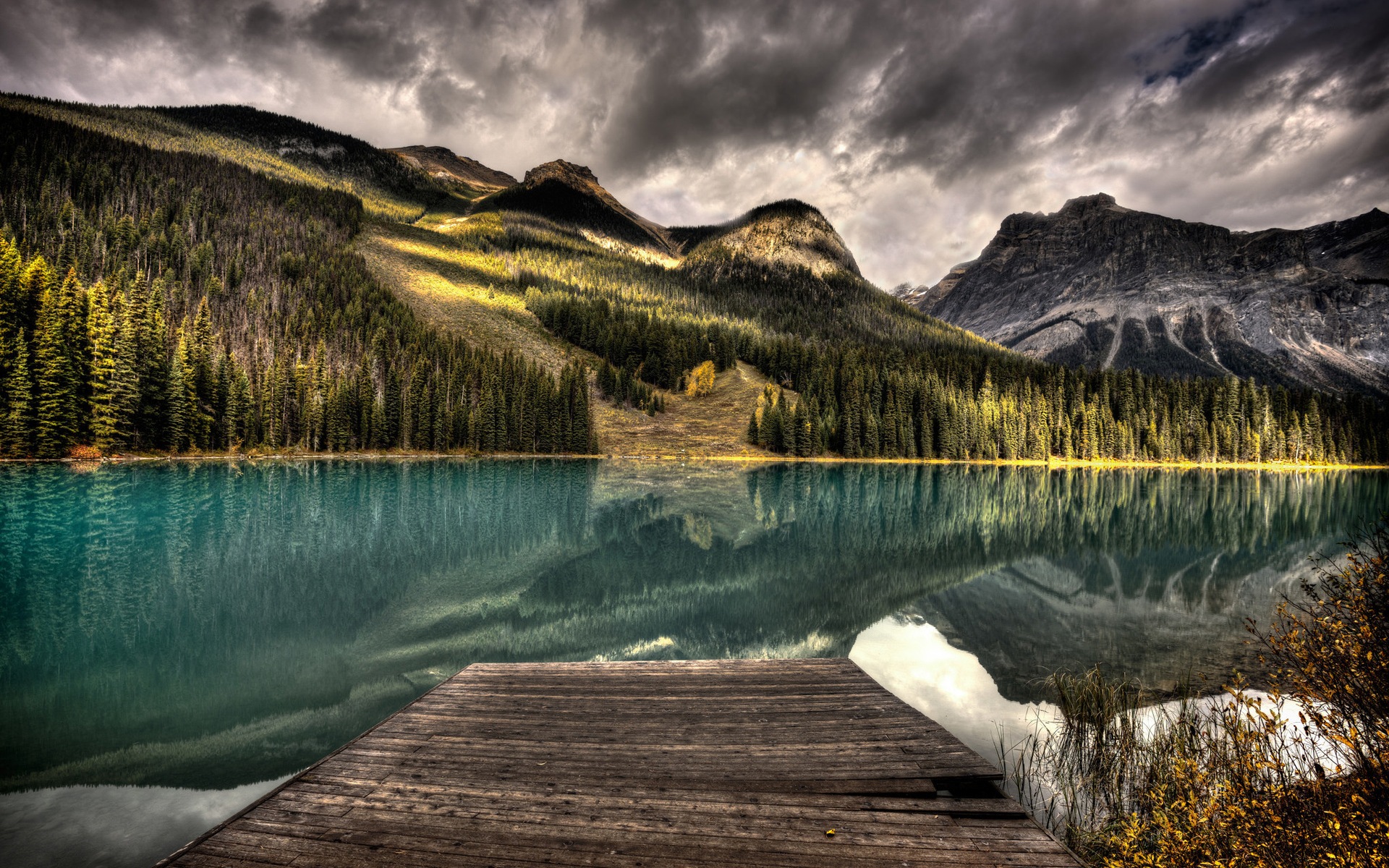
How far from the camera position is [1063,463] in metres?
112

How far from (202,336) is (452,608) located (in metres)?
92.9

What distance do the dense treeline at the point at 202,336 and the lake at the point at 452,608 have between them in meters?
29.8

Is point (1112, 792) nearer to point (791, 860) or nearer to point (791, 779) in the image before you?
point (791, 779)

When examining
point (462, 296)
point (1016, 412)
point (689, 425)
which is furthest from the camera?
point (462, 296)

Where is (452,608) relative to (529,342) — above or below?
below

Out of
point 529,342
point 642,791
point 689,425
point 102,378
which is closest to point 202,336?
point 102,378

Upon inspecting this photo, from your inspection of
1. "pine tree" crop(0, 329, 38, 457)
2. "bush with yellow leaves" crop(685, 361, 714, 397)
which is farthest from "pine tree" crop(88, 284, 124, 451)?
"bush with yellow leaves" crop(685, 361, 714, 397)

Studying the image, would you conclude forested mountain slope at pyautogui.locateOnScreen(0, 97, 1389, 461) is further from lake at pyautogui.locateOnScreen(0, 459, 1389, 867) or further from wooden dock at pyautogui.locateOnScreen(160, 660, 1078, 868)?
wooden dock at pyautogui.locateOnScreen(160, 660, 1078, 868)

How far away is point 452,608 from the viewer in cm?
1797

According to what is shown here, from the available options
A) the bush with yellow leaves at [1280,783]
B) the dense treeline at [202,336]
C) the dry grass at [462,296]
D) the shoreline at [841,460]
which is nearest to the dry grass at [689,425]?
the shoreline at [841,460]

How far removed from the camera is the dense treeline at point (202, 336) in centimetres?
6456

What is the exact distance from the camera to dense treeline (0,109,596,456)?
64.6 meters

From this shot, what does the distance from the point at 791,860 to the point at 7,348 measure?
91729mm

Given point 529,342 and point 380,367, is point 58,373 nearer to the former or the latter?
point 380,367
